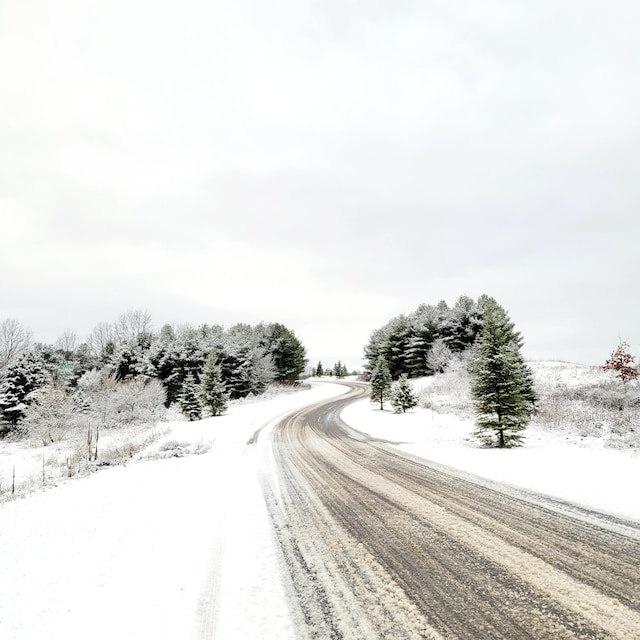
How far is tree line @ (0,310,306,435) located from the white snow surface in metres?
25.2

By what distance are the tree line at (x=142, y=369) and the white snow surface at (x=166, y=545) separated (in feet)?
82.7

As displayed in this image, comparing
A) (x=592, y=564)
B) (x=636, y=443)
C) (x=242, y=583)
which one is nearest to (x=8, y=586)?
(x=242, y=583)

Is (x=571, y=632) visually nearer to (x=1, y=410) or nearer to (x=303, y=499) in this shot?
(x=303, y=499)

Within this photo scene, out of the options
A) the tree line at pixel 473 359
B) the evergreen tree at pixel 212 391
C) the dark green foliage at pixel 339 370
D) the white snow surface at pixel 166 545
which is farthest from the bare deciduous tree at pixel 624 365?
the dark green foliage at pixel 339 370

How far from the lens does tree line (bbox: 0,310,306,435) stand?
1318 inches

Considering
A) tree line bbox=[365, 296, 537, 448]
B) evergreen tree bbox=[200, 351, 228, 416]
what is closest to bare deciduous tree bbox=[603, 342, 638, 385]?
tree line bbox=[365, 296, 537, 448]

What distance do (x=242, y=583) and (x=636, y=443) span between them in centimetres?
1466

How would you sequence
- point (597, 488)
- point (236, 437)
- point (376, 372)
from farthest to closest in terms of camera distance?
point (376, 372) < point (236, 437) < point (597, 488)

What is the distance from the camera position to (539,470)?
9297mm

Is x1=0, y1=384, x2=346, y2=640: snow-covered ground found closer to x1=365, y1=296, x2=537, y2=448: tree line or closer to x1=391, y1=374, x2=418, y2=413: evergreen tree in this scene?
x1=365, y1=296, x2=537, y2=448: tree line

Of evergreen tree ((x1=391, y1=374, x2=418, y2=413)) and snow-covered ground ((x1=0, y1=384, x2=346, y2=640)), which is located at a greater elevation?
snow-covered ground ((x1=0, y1=384, x2=346, y2=640))

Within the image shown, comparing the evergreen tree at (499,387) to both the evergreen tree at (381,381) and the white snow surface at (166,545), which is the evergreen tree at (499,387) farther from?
the evergreen tree at (381,381)

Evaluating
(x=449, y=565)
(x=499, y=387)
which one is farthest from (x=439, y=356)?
(x=449, y=565)

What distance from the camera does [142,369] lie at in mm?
52438
